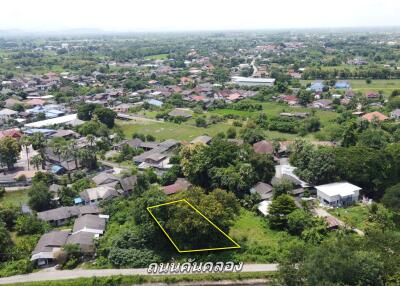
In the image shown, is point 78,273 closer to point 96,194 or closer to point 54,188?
point 96,194

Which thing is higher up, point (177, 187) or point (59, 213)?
point (177, 187)

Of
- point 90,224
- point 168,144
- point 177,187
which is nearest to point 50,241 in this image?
point 90,224

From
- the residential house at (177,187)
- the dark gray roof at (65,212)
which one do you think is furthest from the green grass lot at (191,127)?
the dark gray roof at (65,212)

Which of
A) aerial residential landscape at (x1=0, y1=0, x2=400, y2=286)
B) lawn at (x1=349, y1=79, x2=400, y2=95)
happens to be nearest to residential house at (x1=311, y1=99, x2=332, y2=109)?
aerial residential landscape at (x1=0, y1=0, x2=400, y2=286)

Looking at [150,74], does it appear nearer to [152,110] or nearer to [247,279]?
[152,110]

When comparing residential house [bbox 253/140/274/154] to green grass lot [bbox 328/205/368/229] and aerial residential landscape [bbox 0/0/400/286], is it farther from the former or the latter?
green grass lot [bbox 328/205/368/229]

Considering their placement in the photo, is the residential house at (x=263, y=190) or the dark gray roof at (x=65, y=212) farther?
the residential house at (x=263, y=190)

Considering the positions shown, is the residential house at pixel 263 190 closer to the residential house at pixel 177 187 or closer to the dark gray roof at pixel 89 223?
the residential house at pixel 177 187
